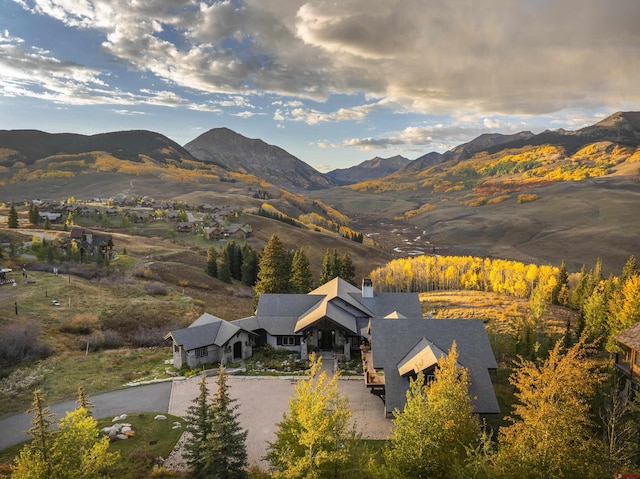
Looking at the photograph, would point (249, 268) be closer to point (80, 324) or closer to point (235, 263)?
point (235, 263)

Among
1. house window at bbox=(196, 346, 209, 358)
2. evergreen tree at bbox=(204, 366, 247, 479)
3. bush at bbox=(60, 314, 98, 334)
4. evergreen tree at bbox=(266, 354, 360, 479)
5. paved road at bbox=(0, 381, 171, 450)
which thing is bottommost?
paved road at bbox=(0, 381, 171, 450)

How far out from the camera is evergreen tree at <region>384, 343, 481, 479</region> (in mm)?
14117

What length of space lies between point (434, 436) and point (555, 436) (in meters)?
3.92

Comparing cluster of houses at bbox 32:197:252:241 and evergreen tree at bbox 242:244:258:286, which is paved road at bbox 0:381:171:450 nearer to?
evergreen tree at bbox 242:244:258:286

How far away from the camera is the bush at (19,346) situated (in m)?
34.2

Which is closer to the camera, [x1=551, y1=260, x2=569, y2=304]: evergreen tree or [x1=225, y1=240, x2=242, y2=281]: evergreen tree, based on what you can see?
[x1=551, y1=260, x2=569, y2=304]: evergreen tree

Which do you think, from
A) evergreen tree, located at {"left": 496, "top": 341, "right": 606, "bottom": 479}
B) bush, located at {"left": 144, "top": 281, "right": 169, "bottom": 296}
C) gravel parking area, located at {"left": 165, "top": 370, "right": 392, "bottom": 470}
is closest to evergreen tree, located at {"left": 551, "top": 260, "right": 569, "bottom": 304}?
gravel parking area, located at {"left": 165, "top": 370, "right": 392, "bottom": 470}

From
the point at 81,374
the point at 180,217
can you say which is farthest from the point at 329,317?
the point at 180,217

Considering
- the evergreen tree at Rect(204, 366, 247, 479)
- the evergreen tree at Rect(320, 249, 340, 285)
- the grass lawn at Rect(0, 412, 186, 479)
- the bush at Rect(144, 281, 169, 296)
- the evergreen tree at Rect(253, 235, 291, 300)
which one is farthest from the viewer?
the evergreen tree at Rect(320, 249, 340, 285)

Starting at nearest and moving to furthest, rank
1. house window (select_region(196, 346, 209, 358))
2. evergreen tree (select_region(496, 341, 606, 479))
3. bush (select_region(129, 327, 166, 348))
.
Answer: evergreen tree (select_region(496, 341, 606, 479)), house window (select_region(196, 346, 209, 358)), bush (select_region(129, 327, 166, 348))

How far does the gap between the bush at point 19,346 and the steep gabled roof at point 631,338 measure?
49.5 metres

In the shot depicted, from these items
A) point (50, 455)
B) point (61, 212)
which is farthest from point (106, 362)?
point (61, 212)

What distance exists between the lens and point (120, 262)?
7938cm

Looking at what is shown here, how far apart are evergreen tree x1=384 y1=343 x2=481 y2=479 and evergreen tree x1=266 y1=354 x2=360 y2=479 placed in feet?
6.29
